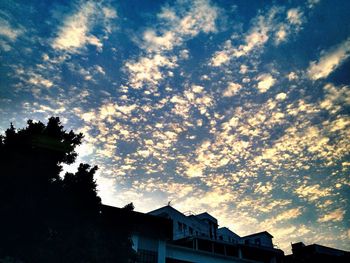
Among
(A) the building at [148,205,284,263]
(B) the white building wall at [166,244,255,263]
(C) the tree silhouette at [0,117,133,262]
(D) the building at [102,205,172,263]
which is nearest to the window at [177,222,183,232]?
(A) the building at [148,205,284,263]

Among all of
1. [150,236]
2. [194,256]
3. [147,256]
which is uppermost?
[150,236]

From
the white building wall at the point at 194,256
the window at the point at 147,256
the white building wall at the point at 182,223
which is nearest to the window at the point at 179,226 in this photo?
the white building wall at the point at 182,223

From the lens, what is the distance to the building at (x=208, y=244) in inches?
1105

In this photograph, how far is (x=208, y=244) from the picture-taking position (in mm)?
32000

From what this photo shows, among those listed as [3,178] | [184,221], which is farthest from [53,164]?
[184,221]

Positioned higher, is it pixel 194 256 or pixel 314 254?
pixel 314 254

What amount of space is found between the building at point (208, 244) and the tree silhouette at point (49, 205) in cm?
1155

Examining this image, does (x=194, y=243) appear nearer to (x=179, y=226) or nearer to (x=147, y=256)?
(x=147, y=256)

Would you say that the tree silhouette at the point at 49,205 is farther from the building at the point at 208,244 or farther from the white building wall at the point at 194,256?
the building at the point at 208,244

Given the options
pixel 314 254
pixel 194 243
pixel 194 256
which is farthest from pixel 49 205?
pixel 314 254

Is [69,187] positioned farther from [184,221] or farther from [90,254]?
[184,221]

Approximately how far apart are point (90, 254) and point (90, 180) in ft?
12.9

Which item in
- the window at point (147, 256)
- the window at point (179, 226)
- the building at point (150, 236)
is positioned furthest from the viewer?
the window at point (179, 226)

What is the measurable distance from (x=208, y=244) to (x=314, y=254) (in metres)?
24.4
